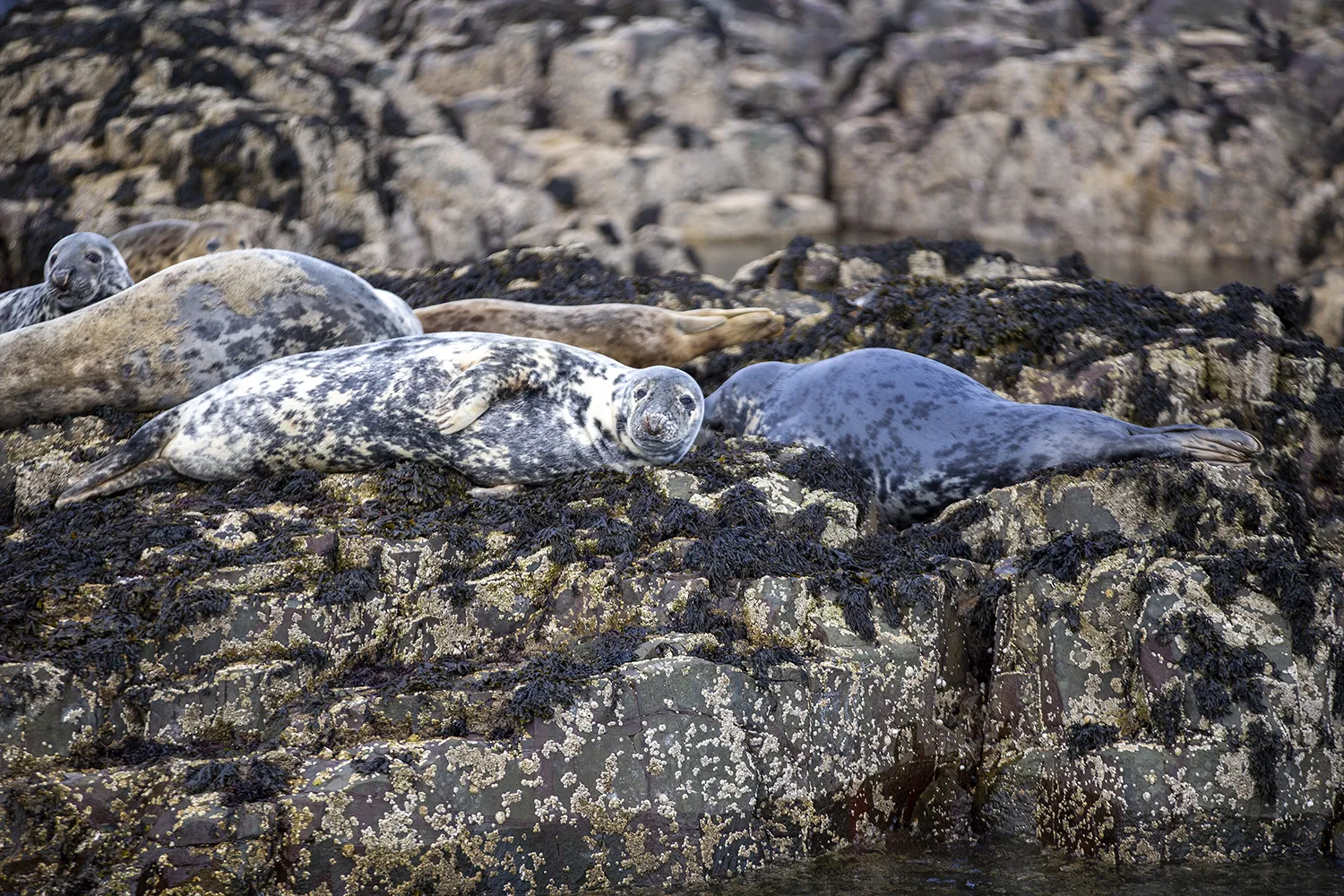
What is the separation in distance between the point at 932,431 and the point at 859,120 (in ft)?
43.2

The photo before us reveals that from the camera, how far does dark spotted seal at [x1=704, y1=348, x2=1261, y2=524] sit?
483cm

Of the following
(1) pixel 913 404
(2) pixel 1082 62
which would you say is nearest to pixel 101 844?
(1) pixel 913 404

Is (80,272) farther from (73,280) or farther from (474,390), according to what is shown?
(474,390)

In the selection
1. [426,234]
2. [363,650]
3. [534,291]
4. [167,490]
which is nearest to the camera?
[363,650]

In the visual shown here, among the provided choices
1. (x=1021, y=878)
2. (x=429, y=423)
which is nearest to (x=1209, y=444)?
(x=1021, y=878)

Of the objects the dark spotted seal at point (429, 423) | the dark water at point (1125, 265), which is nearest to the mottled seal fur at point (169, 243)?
the dark spotted seal at point (429, 423)

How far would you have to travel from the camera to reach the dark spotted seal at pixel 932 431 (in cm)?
483

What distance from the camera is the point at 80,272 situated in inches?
229

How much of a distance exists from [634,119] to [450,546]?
13362 millimetres

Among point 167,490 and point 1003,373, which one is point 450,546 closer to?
point 167,490

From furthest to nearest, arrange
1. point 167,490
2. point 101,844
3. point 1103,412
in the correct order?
point 1103,412, point 167,490, point 101,844

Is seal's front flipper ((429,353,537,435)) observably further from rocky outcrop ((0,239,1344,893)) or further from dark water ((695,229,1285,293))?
dark water ((695,229,1285,293))

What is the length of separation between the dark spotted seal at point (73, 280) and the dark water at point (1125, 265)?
949 cm

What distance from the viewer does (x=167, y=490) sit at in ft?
15.1
